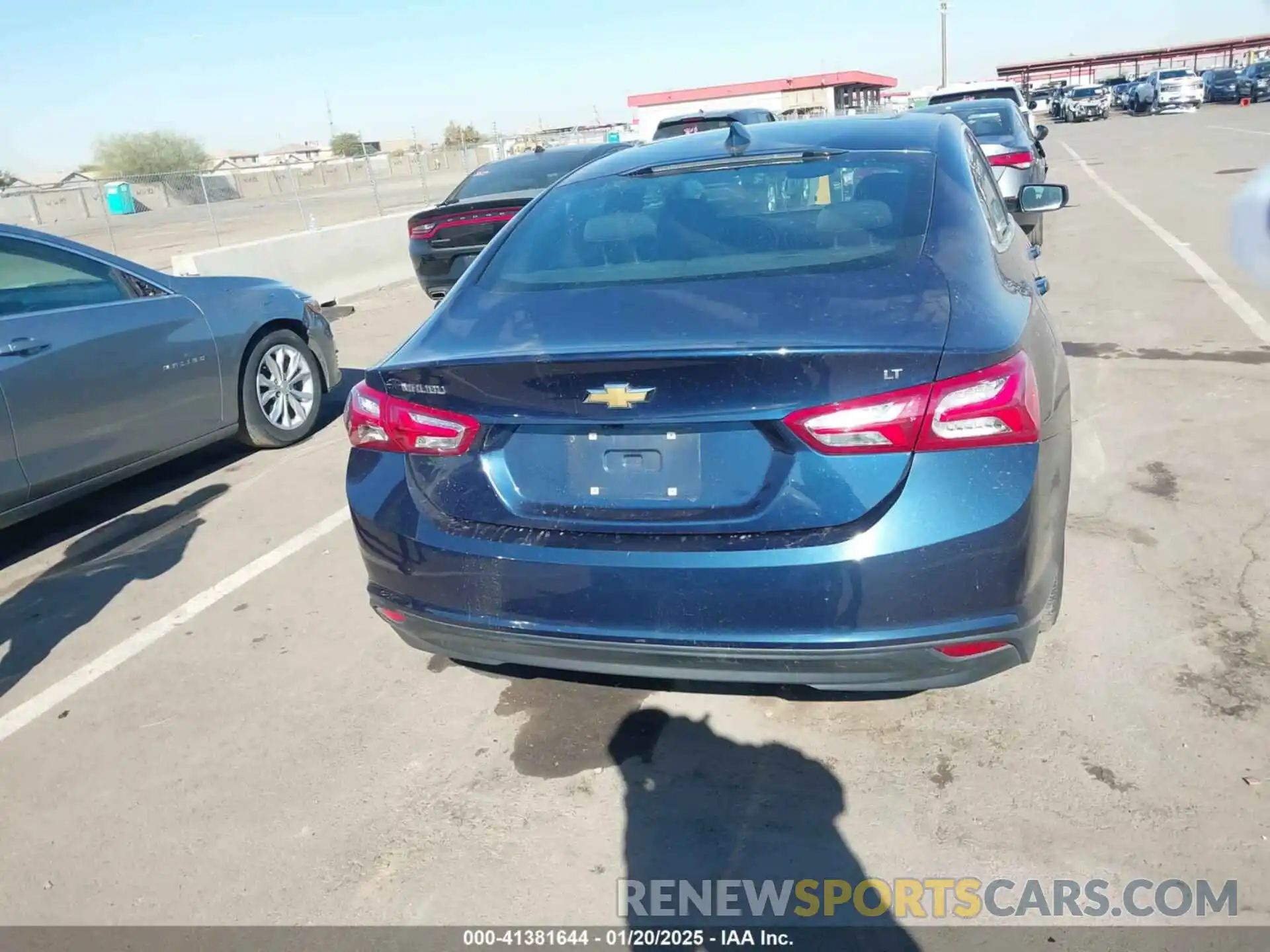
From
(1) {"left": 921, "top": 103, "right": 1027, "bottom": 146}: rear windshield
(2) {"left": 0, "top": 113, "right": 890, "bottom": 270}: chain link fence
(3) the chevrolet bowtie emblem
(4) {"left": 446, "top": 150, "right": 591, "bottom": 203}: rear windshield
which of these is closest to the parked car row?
(2) {"left": 0, "top": 113, "right": 890, "bottom": 270}: chain link fence

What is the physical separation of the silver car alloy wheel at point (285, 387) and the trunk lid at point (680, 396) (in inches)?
144

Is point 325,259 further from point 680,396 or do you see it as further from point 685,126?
point 680,396

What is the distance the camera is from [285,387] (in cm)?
621

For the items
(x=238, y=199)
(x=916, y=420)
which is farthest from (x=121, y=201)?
(x=916, y=420)

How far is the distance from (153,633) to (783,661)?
2828 millimetres

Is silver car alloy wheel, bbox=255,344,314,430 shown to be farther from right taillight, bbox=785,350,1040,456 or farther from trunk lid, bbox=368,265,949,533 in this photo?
right taillight, bbox=785,350,1040,456

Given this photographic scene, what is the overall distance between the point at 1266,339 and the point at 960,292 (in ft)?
17.0

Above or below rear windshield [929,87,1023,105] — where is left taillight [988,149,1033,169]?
below

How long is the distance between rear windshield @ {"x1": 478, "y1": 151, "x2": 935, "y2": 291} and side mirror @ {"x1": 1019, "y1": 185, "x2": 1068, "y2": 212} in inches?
78.1

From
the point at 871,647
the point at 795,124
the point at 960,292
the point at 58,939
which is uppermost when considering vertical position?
the point at 795,124

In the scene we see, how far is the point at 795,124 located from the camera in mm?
3885

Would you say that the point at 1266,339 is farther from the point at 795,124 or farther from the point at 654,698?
the point at 654,698

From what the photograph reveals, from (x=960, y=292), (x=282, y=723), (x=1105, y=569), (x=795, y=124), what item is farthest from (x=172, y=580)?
(x=1105, y=569)

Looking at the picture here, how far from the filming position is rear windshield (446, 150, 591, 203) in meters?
10.2
